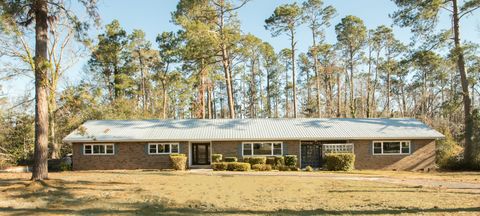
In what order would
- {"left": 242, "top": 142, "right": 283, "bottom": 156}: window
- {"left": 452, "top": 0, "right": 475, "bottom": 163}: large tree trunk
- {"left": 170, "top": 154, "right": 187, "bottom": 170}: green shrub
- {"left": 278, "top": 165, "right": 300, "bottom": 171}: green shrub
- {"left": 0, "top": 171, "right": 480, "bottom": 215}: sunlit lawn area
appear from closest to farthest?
{"left": 0, "top": 171, "right": 480, "bottom": 215}: sunlit lawn area < {"left": 278, "top": 165, "right": 300, "bottom": 171}: green shrub < {"left": 170, "top": 154, "right": 187, "bottom": 170}: green shrub < {"left": 452, "top": 0, "right": 475, "bottom": 163}: large tree trunk < {"left": 242, "top": 142, "right": 283, "bottom": 156}: window

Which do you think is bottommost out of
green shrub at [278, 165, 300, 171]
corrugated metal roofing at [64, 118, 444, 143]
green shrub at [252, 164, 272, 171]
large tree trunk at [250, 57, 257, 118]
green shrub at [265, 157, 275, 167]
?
green shrub at [278, 165, 300, 171]

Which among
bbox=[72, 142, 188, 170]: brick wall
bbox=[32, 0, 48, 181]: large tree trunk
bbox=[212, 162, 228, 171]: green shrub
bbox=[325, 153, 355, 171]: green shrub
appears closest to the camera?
bbox=[32, 0, 48, 181]: large tree trunk

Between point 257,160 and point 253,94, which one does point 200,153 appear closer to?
point 257,160

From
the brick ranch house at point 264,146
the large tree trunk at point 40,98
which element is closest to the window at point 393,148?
the brick ranch house at point 264,146

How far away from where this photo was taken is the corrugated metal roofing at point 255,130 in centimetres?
2759

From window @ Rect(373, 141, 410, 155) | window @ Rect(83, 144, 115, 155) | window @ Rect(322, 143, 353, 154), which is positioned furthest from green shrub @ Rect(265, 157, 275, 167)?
window @ Rect(83, 144, 115, 155)

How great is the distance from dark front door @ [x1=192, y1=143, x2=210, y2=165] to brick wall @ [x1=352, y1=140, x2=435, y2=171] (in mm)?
10210

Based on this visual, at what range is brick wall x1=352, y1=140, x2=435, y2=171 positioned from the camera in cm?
2759

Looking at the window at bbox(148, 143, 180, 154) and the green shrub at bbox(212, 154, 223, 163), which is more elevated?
the window at bbox(148, 143, 180, 154)

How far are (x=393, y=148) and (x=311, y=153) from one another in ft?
17.6

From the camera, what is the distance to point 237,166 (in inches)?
1013

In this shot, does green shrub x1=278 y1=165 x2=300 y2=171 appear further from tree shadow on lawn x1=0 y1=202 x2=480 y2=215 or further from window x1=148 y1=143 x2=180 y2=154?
tree shadow on lawn x1=0 y1=202 x2=480 y2=215

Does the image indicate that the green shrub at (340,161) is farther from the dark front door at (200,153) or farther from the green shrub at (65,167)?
the green shrub at (65,167)

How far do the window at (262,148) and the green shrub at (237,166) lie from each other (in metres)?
2.38
